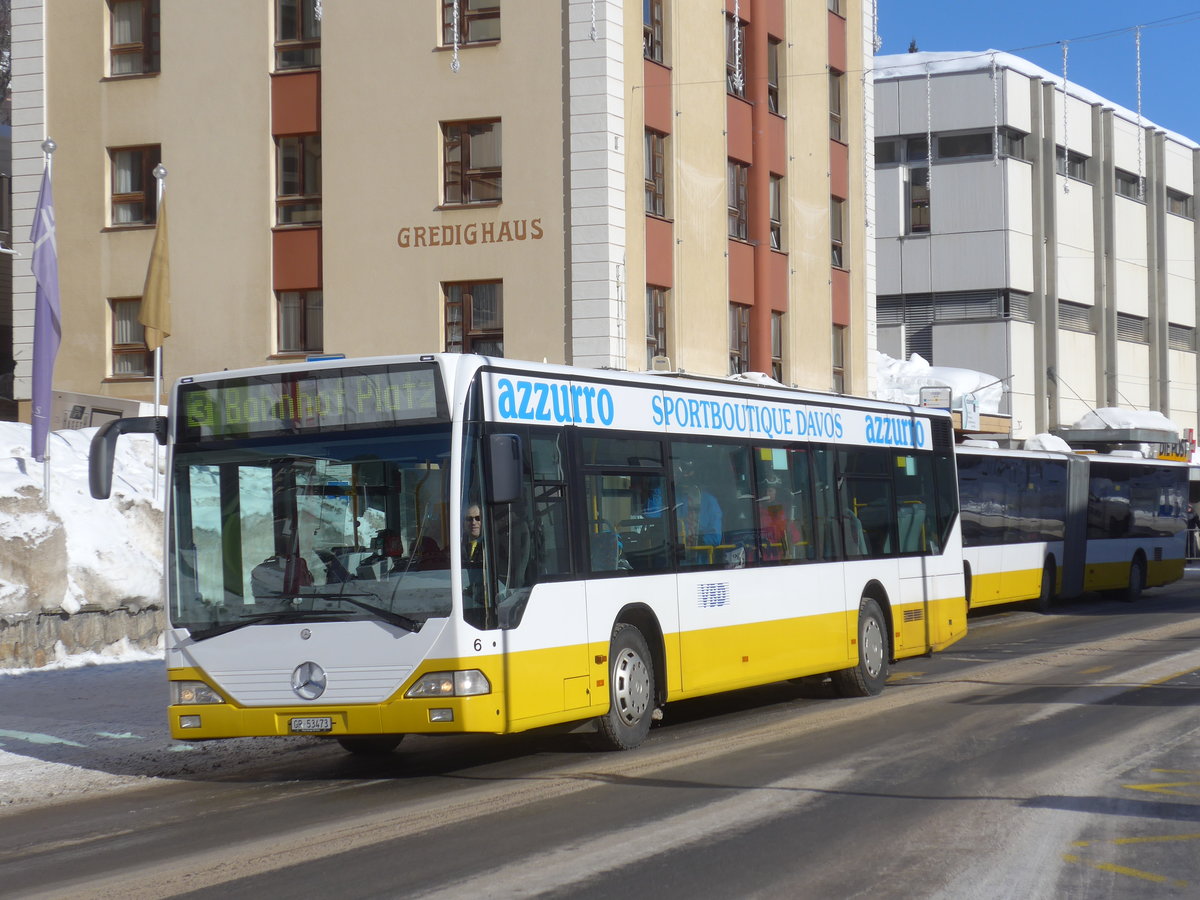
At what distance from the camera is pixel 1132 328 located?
2566 inches

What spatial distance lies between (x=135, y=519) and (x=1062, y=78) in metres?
47.7

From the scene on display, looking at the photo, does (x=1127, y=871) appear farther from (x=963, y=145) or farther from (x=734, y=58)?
(x=963, y=145)

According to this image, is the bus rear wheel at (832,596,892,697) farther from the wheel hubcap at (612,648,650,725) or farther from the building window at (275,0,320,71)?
the building window at (275,0,320,71)

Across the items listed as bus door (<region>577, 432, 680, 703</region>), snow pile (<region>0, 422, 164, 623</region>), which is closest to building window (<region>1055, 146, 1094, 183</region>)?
snow pile (<region>0, 422, 164, 623</region>)

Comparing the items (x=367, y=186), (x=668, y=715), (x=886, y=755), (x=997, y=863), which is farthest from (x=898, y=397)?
(x=997, y=863)

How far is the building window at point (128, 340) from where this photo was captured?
33.1 metres

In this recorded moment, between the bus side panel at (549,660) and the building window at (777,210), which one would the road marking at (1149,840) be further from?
the building window at (777,210)

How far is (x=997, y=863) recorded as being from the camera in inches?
321

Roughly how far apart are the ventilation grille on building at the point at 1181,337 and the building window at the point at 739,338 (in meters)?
A: 36.8

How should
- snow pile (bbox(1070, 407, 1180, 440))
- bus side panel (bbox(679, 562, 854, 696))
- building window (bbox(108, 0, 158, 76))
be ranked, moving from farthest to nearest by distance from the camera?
snow pile (bbox(1070, 407, 1180, 440))
building window (bbox(108, 0, 158, 76))
bus side panel (bbox(679, 562, 854, 696))

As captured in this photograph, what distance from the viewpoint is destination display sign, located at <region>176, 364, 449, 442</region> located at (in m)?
11.3

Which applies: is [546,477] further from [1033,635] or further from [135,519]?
[1033,635]

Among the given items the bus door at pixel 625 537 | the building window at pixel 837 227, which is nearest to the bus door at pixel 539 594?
the bus door at pixel 625 537

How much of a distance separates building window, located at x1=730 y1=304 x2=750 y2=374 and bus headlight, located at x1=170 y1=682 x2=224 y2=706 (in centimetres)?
2352
